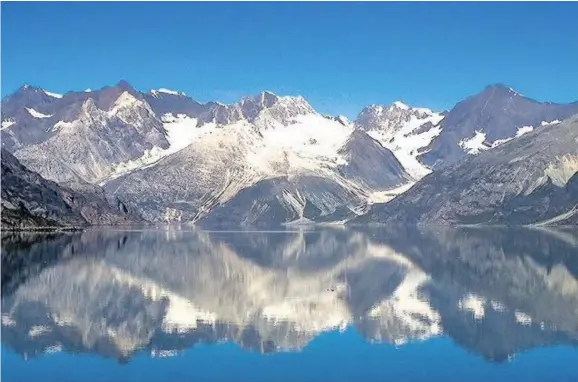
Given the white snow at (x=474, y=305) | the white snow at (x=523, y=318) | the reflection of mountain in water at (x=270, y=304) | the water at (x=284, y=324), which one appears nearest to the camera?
the water at (x=284, y=324)

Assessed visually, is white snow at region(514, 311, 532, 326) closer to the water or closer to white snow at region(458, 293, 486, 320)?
the water

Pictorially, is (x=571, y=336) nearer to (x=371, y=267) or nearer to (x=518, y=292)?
(x=518, y=292)

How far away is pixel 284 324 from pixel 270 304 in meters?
19.1

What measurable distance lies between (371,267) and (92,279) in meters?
66.0

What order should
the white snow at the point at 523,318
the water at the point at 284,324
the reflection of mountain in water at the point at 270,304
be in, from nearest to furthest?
the water at the point at 284,324 < the reflection of mountain in water at the point at 270,304 < the white snow at the point at 523,318

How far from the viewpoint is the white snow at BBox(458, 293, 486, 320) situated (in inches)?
3799

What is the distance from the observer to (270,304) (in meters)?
106

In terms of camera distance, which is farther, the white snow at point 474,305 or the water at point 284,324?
the white snow at point 474,305

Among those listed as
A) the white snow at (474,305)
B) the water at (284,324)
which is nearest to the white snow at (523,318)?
the water at (284,324)

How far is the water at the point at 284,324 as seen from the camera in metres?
63.4

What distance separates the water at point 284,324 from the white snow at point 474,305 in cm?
39

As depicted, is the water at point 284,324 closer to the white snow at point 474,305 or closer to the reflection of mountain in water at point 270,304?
the reflection of mountain in water at point 270,304

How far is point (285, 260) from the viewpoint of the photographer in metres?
196

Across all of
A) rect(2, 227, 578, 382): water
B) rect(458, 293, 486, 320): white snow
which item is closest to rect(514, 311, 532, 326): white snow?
rect(2, 227, 578, 382): water
